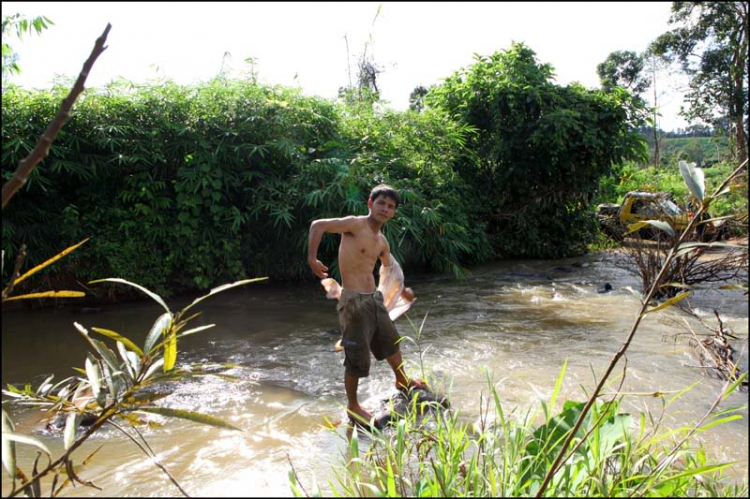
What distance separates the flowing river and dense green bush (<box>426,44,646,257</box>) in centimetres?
310

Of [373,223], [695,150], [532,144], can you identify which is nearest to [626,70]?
[695,150]

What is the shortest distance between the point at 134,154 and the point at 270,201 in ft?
6.40

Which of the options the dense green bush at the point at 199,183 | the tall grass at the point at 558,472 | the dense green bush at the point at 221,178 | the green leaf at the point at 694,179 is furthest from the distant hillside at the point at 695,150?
the green leaf at the point at 694,179

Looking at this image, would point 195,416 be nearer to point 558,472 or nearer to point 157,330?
point 157,330

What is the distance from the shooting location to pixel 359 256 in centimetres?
424

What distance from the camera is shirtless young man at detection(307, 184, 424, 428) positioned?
162 inches

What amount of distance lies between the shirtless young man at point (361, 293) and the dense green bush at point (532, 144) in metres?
A: 7.85

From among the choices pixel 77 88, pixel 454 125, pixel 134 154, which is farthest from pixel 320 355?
pixel 454 125

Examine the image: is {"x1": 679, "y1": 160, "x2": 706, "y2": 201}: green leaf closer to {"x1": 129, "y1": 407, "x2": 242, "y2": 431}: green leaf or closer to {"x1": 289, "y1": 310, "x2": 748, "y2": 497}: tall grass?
{"x1": 289, "y1": 310, "x2": 748, "y2": 497}: tall grass

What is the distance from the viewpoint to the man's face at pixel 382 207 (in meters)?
4.11

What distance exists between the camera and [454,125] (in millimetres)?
11078

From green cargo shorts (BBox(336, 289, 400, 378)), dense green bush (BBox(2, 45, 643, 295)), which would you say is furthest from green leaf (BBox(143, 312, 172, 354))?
dense green bush (BBox(2, 45, 643, 295))

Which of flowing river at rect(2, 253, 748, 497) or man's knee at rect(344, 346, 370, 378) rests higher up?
man's knee at rect(344, 346, 370, 378)

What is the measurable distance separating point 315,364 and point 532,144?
8203mm
